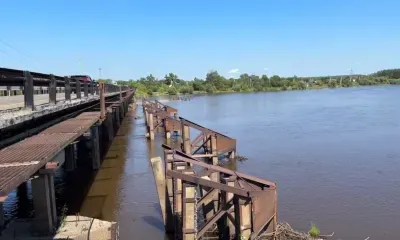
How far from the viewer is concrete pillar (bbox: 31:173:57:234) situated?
25.7ft

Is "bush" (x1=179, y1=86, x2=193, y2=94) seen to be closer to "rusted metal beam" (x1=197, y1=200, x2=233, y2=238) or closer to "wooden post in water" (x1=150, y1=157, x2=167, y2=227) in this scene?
"wooden post in water" (x1=150, y1=157, x2=167, y2=227)

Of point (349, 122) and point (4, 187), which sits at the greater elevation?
point (4, 187)

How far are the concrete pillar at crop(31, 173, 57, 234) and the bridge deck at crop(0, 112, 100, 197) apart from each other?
800 millimetres

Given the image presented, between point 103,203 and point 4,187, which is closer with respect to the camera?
point 4,187

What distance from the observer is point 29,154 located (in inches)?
242

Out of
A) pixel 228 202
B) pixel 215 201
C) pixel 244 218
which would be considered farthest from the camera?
pixel 215 201

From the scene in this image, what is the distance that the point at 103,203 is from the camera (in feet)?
41.5

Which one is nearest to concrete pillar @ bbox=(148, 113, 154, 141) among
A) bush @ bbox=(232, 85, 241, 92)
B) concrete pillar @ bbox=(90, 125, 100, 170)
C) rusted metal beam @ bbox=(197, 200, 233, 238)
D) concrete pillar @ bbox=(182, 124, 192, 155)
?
concrete pillar @ bbox=(182, 124, 192, 155)

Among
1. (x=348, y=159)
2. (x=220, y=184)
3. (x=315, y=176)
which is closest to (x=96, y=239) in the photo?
(x=220, y=184)

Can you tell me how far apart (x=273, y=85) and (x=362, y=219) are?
182 meters

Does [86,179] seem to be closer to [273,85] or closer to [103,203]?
[103,203]

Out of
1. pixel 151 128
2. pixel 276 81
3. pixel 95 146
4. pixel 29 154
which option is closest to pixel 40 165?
pixel 29 154

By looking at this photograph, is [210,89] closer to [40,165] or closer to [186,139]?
[186,139]

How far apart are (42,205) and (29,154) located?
2248 millimetres
